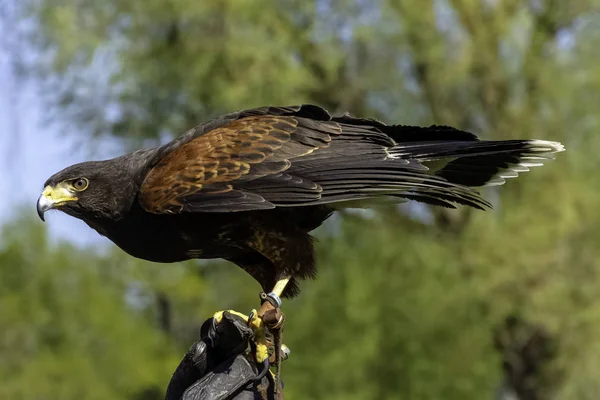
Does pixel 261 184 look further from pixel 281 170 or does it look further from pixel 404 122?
pixel 404 122

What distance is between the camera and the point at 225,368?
3611mm

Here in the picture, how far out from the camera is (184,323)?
22.8 metres

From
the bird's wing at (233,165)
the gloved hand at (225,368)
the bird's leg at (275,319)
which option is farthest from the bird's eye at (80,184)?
the bird's leg at (275,319)

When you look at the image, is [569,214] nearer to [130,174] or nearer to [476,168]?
[476,168]

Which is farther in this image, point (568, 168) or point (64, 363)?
point (64, 363)

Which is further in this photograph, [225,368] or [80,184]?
[80,184]

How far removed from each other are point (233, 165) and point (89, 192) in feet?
2.34

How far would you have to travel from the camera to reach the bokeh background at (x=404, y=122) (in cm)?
1417

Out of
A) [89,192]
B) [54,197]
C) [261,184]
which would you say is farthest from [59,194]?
[261,184]

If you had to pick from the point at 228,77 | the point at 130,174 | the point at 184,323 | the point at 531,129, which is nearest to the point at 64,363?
the point at 184,323

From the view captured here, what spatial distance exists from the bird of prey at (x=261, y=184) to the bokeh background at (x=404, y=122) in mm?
10041

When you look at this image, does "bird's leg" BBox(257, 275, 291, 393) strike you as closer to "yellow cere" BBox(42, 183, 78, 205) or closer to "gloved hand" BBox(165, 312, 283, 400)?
"gloved hand" BBox(165, 312, 283, 400)

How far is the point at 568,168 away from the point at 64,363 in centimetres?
1318

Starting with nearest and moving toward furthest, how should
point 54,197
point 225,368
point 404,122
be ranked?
point 225,368, point 54,197, point 404,122
